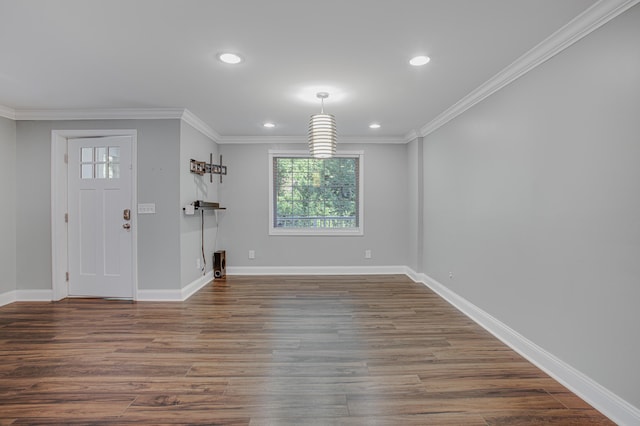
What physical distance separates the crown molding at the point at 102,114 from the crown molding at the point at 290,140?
1491 millimetres

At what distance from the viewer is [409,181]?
558cm

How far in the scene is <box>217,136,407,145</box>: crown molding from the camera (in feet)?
18.0

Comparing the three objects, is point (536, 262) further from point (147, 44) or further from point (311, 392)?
point (147, 44)

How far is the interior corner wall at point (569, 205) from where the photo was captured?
1801 mm

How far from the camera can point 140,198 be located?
4066 mm

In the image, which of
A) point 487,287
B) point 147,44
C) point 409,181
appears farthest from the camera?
point 409,181

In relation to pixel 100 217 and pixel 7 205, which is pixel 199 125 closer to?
pixel 100 217

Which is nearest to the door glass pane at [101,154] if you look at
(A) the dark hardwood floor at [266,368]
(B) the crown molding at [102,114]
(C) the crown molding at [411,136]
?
(B) the crown molding at [102,114]

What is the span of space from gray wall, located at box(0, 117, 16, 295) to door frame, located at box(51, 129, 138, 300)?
488mm

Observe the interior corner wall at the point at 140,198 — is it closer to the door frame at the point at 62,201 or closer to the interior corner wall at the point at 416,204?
the door frame at the point at 62,201

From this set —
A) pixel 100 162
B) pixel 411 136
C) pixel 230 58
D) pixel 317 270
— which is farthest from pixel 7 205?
pixel 411 136

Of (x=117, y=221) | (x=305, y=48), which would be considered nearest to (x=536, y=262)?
Answer: (x=305, y=48)

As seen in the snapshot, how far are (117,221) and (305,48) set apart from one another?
334 cm

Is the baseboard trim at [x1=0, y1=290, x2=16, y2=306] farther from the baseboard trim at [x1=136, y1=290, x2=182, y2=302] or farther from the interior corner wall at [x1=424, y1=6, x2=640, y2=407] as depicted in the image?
the interior corner wall at [x1=424, y1=6, x2=640, y2=407]
